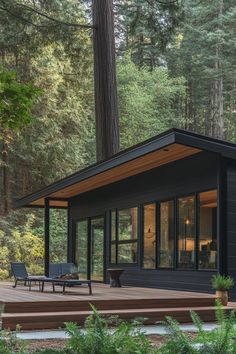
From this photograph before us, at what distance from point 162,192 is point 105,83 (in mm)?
5199

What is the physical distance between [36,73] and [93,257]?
9997 millimetres

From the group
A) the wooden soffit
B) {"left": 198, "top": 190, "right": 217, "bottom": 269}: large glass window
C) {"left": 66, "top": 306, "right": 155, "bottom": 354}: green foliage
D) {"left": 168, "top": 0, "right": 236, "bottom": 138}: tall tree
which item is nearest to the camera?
{"left": 66, "top": 306, "right": 155, "bottom": 354}: green foliage

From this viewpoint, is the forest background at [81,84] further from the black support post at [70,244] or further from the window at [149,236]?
the window at [149,236]

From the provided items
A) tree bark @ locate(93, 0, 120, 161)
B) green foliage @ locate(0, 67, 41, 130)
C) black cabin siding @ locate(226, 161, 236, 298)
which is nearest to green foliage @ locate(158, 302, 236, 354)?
green foliage @ locate(0, 67, 41, 130)

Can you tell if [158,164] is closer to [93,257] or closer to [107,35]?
[93,257]

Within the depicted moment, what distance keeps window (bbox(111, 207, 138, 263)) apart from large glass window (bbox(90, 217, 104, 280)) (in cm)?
72

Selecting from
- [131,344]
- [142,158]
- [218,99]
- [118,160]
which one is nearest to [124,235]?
[118,160]

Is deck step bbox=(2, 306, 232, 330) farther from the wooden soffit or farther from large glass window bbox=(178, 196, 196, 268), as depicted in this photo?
the wooden soffit

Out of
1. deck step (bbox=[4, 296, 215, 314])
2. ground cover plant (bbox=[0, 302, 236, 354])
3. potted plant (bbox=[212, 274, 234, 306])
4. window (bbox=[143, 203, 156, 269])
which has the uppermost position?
window (bbox=[143, 203, 156, 269])

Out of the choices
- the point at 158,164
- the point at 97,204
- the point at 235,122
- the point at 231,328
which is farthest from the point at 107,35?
the point at 235,122

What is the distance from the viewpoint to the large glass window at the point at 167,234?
11711 millimetres

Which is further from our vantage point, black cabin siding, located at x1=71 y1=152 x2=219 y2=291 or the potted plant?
black cabin siding, located at x1=71 y1=152 x2=219 y2=291

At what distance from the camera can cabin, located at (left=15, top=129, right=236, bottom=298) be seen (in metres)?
9.95

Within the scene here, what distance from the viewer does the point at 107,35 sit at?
16531mm
